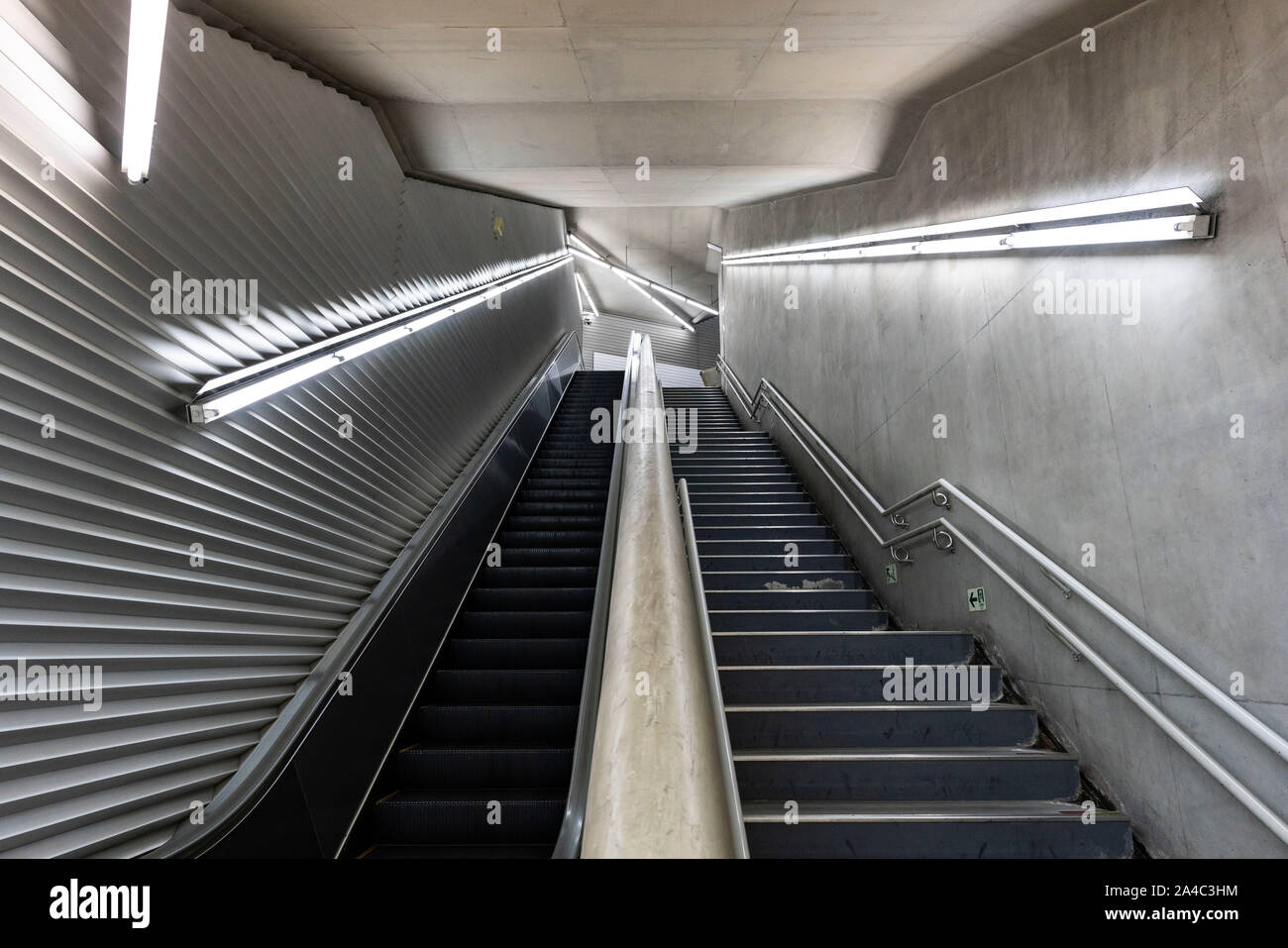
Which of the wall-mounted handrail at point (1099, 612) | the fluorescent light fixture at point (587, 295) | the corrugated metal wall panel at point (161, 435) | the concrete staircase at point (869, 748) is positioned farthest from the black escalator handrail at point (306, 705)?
the fluorescent light fixture at point (587, 295)

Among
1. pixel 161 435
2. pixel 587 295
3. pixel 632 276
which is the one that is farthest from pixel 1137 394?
pixel 587 295

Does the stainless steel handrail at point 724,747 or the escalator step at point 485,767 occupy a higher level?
the stainless steel handrail at point 724,747

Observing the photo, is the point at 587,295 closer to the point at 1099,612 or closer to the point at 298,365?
the point at 298,365

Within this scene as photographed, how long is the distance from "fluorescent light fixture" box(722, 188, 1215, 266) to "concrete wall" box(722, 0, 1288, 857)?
72mm

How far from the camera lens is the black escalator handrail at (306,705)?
1967mm

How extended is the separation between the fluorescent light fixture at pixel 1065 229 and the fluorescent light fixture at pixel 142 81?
297 cm

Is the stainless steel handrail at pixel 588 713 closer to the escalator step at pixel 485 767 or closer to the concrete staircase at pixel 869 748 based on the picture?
the escalator step at pixel 485 767

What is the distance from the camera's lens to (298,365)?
2844 millimetres

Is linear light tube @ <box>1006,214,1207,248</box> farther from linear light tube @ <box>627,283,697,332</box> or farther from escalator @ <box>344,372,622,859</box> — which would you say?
linear light tube @ <box>627,283,697,332</box>

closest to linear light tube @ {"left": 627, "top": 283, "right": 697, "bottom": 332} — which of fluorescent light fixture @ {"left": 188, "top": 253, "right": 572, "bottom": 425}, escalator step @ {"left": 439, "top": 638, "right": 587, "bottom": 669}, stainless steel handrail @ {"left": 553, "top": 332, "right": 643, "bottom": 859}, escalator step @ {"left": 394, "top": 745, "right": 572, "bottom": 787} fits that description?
fluorescent light fixture @ {"left": 188, "top": 253, "right": 572, "bottom": 425}
